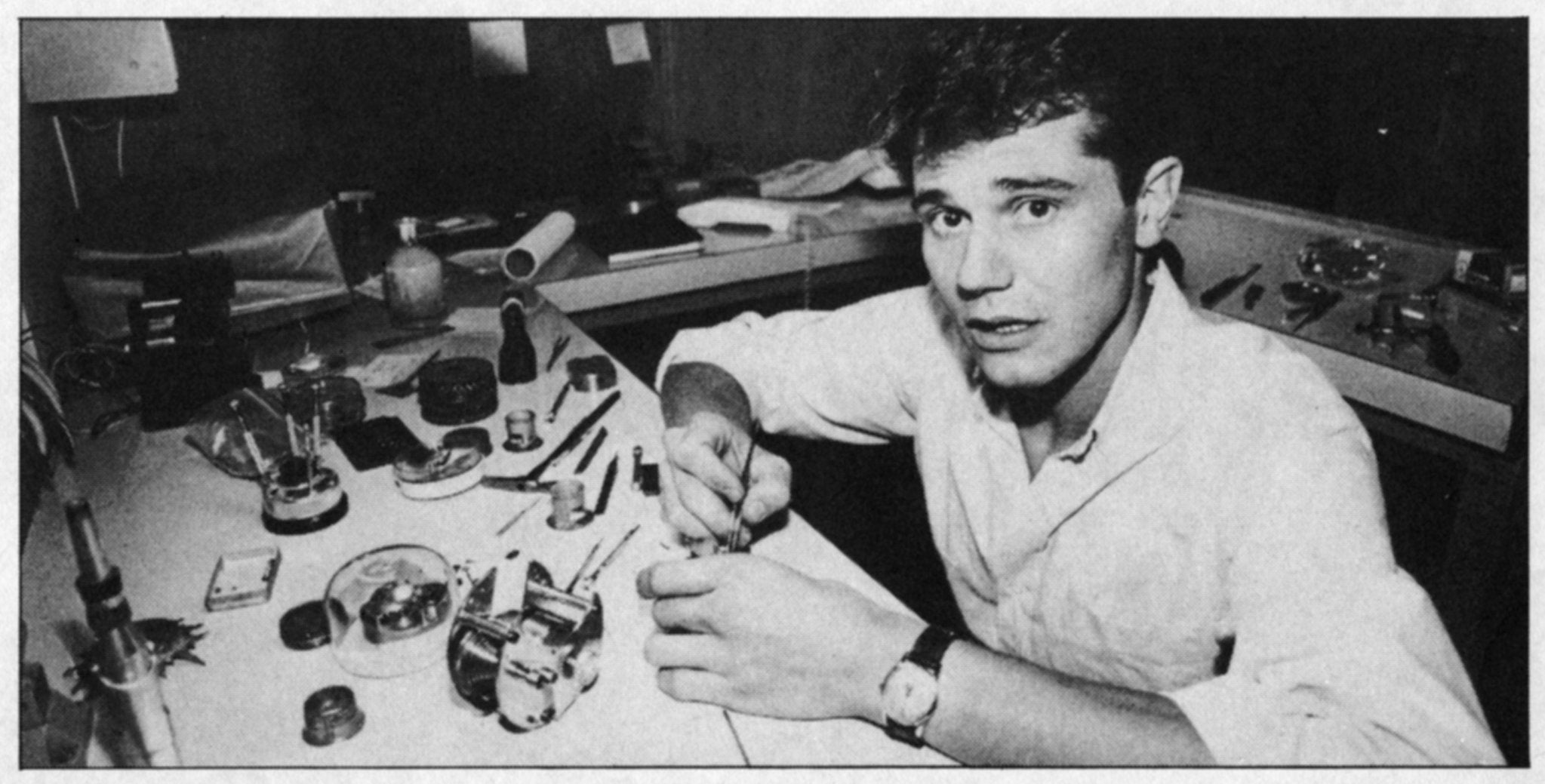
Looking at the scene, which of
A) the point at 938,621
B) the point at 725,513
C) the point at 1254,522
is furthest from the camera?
the point at 938,621

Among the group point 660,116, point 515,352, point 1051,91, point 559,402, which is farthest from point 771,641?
point 660,116

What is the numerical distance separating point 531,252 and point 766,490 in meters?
1.15

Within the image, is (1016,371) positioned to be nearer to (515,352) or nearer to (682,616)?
(682,616)

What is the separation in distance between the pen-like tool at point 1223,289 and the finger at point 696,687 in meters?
1.41

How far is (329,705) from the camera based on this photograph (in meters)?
0.83

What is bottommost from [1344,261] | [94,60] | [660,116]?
[1344,261]

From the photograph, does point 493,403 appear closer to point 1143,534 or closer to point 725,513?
point 725,513

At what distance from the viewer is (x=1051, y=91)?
1.00 meters

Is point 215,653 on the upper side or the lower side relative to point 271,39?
lower

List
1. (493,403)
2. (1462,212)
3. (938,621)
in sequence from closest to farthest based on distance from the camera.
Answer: (493,403)
(938,621)
(1462,212)

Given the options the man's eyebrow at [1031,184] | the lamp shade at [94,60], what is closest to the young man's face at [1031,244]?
the man's eyebrow at [1031,184]

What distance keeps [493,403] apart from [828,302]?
1.02 meters

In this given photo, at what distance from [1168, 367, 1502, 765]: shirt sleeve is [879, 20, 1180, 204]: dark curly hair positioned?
0.39 m
